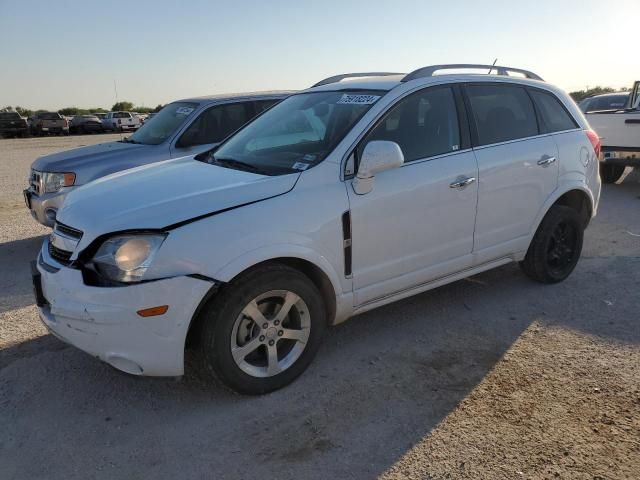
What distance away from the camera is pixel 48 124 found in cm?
3716

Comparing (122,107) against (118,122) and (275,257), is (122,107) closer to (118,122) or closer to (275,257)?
(118,122)

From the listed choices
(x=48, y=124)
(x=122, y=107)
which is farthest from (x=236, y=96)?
(x=122, y=107)

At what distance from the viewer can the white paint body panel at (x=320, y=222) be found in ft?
9.71

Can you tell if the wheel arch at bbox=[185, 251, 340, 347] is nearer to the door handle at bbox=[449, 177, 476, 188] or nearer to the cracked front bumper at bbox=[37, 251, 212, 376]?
the cracked front bumper at bbox=[37, 251, 212, 376]

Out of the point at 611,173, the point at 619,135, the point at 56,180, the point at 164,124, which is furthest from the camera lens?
the point at 611,173

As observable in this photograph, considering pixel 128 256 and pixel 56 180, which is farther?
pixel 56 180

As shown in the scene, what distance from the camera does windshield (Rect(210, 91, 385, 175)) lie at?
369 centimetres

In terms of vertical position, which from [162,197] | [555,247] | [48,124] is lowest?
[555,247]

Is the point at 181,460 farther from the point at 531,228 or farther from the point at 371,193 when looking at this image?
the point at 531,228

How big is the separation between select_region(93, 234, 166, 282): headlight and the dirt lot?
769 mm

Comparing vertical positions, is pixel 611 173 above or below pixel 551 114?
below

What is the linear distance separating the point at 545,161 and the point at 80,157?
16.2 ft

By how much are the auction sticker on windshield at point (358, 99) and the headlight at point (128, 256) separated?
171 centimetres

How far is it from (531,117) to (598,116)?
19.7 ft
